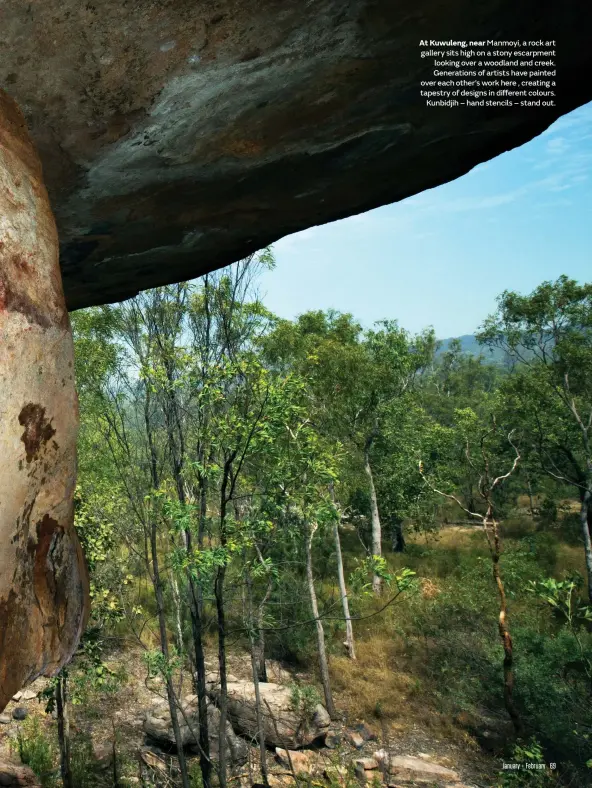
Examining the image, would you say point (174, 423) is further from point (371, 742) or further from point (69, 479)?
point (371, 742)

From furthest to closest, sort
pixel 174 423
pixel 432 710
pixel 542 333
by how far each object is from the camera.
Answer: pixel 542 333, pixel 432 710, pixel 174 423

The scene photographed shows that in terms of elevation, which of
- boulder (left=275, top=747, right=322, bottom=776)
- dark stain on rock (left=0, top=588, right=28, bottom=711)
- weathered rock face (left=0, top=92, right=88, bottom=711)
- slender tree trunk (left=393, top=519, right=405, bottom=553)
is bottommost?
boulder (left=275, top=747, right=322, bottom=776)

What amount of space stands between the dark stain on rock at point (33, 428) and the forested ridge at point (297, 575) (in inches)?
187

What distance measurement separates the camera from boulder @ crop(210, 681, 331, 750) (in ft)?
50.0

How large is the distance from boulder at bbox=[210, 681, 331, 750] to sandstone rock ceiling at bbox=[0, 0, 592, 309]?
1407cm

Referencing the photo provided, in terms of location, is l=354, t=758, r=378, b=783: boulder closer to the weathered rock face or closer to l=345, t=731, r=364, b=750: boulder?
l=345, t=731, r=364, b=750: boulder

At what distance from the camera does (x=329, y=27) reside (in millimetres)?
3652

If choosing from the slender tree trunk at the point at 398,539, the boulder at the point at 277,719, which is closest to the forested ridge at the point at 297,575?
the boulder at the point at 277,719

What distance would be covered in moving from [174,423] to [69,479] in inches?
381

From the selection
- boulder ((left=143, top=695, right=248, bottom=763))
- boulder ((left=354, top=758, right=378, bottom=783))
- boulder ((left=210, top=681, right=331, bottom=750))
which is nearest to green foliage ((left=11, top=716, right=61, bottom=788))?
boulder ((left=143, top=695, right=248, bottom=763))

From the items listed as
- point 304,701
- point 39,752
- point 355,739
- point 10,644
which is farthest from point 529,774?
point 10,644

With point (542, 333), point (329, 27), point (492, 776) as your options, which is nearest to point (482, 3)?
point (329, 27)

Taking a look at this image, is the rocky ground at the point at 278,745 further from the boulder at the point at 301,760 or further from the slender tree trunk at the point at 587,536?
the slender tree trunk at the point at 587,536

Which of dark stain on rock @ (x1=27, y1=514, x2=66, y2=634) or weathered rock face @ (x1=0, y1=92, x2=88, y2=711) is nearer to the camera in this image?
weathered rock face @ (x1=0, y1=92, x2=88, y2=711)
